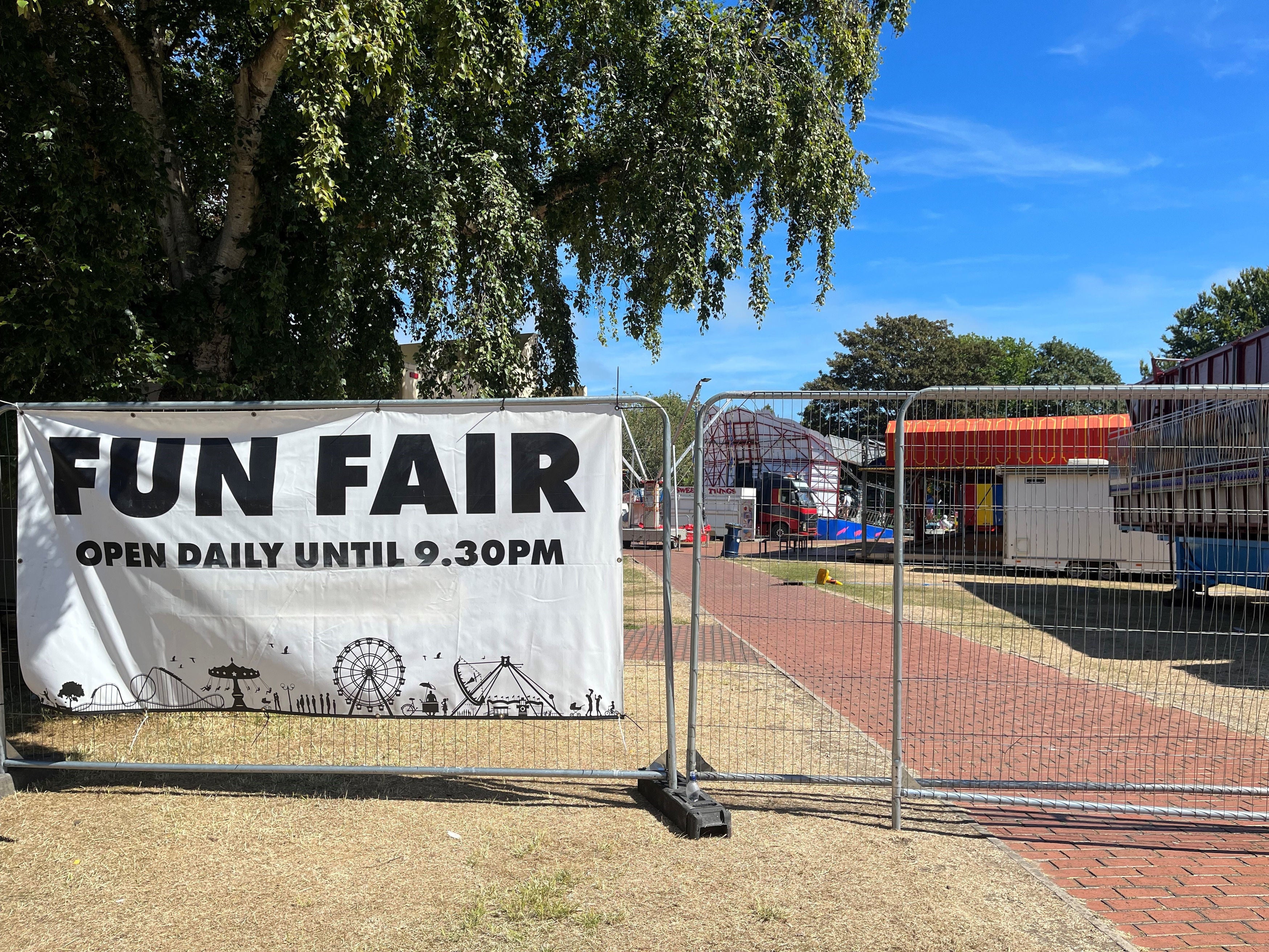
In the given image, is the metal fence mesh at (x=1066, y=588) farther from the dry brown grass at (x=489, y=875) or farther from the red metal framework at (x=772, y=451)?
the dry brown grass at (x=489, y=875)

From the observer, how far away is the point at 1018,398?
5.21 meters

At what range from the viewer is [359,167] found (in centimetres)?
753

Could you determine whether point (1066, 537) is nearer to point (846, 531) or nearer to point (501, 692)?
point (846, 531)

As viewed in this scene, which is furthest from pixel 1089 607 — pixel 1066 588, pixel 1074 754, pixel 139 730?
pixel 139 730

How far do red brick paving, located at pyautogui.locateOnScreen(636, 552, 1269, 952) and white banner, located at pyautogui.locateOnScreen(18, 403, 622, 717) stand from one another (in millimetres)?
1097

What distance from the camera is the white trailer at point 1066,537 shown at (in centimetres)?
520

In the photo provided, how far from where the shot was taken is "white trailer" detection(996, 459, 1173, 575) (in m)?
5.20

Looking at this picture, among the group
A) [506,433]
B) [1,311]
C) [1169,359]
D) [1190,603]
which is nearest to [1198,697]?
[1190,603]

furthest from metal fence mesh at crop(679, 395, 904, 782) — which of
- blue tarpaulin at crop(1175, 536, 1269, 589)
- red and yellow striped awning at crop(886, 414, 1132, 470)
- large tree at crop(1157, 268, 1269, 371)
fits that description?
large tree at crop(1157, 268, 1269, 371)

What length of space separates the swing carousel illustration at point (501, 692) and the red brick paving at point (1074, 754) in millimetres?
1307

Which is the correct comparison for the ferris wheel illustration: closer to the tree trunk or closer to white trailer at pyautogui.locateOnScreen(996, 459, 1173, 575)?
the tree trunk

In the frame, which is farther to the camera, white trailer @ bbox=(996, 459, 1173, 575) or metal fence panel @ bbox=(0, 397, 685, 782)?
metal fence panel @ bbox=(0, 397, 685, 782)

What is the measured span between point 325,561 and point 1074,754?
5.25m

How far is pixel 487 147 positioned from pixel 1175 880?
7.46 meters
